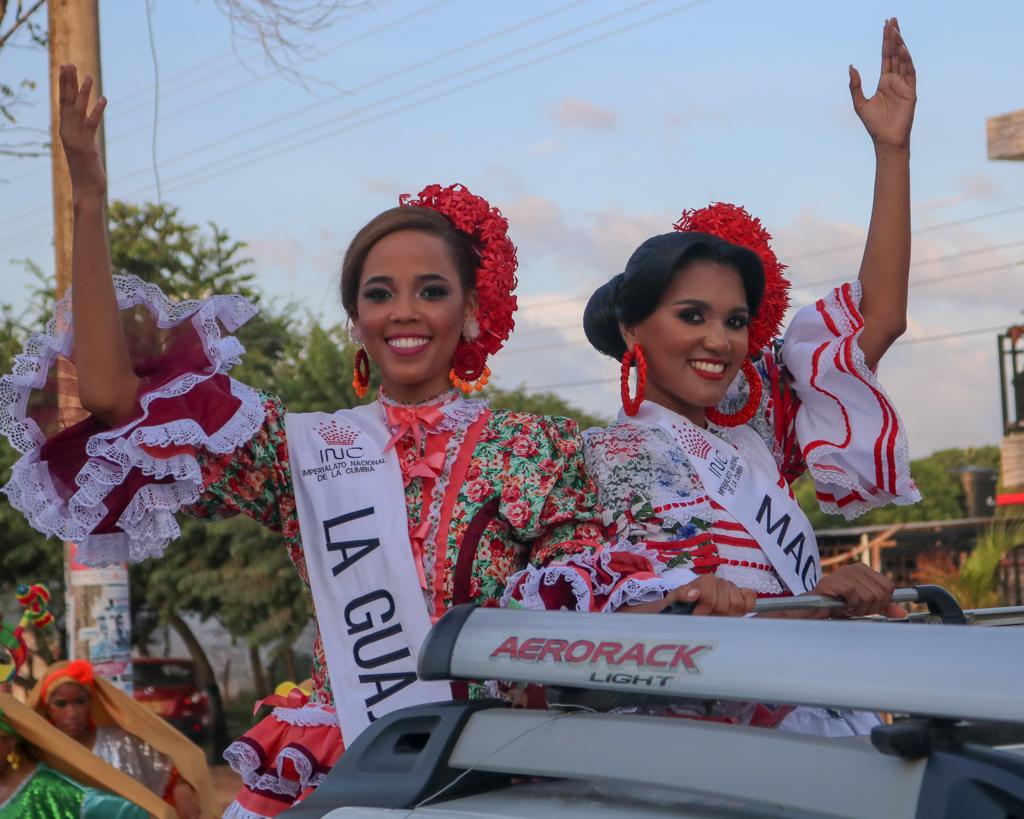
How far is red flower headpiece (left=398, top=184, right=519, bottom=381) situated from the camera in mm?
3297

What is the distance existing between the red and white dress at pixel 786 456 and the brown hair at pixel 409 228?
1.48ft

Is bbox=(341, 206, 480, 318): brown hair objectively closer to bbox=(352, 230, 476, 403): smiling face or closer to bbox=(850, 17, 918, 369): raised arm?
bbox=(352, 230, 476, 403): smiling face

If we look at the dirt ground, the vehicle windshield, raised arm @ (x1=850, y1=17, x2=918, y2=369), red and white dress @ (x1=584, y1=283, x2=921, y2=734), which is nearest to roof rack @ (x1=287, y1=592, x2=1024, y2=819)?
red and white dress @ (x1=584, y1=283, x2=921, y2=734)

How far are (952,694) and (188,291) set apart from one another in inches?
625

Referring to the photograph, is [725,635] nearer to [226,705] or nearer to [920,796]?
[920,796]

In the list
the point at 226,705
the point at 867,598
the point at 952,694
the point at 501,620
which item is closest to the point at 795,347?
the point at 867,598

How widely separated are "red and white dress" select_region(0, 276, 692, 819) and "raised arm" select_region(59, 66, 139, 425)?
0.22 feet

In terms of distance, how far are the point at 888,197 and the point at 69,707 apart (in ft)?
19.5

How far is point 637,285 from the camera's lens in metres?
3.25

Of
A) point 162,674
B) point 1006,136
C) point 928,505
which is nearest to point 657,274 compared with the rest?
point 1006,136

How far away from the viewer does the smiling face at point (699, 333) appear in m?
3.21

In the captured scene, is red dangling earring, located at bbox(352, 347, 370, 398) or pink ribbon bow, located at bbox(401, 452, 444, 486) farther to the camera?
red dangling earring, located at bbox(352, 347, 370, 398)

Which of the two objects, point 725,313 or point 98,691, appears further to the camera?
point 98,691

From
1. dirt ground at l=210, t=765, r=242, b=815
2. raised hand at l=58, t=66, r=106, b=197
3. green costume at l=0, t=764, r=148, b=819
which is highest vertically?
raised hand at l=58, t=66, r=106, b=197
